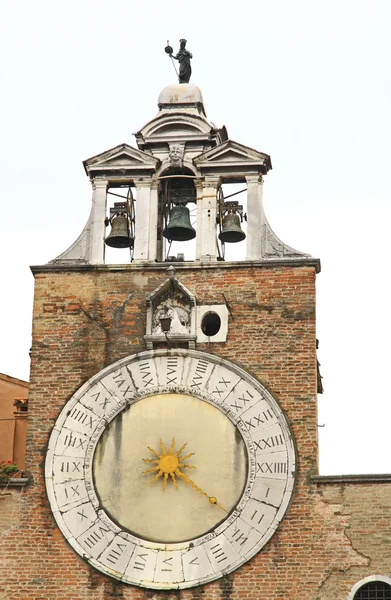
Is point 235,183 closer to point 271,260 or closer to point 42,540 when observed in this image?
point 271,260

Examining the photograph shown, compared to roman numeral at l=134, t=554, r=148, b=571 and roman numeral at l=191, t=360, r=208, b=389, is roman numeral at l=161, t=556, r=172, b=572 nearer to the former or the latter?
roman numeral at l=134, t=554, r=148, b=571

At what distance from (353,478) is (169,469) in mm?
2514

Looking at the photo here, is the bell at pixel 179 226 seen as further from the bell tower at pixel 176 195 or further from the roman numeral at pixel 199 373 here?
the roman numeral at pixel 199 373

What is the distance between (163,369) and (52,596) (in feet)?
11.6

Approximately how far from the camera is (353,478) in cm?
2623

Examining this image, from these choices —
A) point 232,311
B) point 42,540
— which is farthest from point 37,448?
point 232,311

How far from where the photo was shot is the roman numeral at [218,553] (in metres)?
26.0

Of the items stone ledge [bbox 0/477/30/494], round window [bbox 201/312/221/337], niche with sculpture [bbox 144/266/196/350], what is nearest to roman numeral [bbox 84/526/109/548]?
stone ledge [bbox 0/477/30/494]

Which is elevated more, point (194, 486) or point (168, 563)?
point (194, 486)

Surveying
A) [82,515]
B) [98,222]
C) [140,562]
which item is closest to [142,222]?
[98,222]

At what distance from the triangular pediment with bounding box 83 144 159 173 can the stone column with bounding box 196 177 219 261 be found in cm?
79

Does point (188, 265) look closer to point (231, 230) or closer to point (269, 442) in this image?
point (231, 230)

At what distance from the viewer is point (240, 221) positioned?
28672mm

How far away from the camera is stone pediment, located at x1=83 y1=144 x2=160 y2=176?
28641 mm
